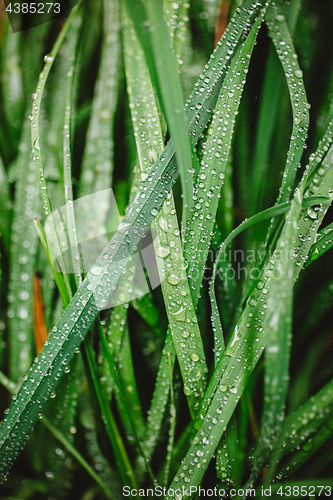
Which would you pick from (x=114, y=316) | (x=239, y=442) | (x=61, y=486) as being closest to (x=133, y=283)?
(x=114, y=316)

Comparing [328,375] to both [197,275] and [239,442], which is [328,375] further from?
[197,275]

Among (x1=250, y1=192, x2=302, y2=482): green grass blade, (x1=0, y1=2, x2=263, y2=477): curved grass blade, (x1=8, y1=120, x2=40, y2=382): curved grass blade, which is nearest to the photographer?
(x1=250, y1=192, x2=302, y2=482): green grass blade

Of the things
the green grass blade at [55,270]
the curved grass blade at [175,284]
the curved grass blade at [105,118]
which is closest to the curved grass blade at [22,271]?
the curved grass blade at [105,118]

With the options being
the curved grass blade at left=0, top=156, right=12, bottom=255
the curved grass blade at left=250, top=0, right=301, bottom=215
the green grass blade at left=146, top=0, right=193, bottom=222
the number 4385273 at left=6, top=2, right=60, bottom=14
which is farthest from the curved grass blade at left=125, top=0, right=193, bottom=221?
the number 4385273 at left=6, top=2, right=60, bottom=14

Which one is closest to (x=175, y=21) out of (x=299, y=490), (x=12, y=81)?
(x=12, y=81)

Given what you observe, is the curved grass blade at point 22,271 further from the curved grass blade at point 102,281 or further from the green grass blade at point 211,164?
the green grass blade at point 211,164

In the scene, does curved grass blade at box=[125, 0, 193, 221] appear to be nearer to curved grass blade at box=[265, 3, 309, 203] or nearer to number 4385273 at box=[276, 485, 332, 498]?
curved grass blade at box=[265, 3, 309, 203]

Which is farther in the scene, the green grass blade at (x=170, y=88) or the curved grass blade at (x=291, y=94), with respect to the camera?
the curved grass blade at (x=291, y=94)

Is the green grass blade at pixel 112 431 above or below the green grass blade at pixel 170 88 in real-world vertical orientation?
below
